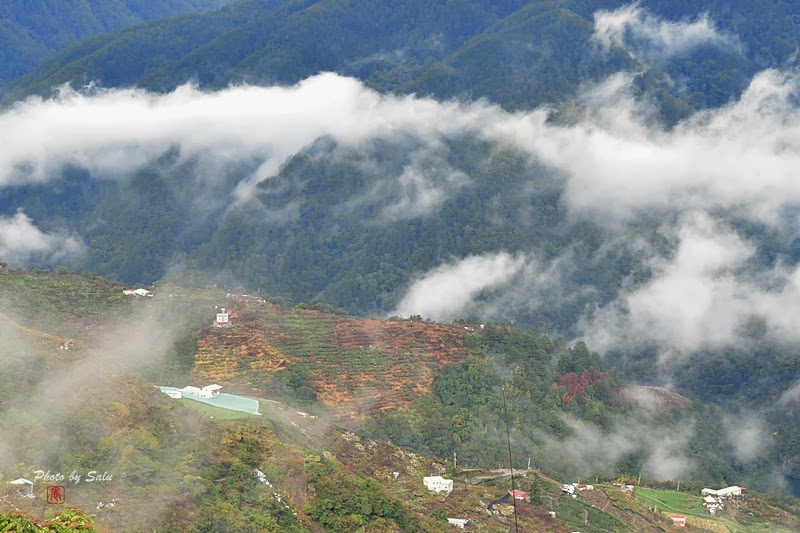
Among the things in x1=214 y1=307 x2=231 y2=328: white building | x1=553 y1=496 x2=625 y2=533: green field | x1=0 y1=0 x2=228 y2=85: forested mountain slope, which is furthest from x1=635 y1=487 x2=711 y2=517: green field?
x1=0 y1=0 x2=228 y2=85: forested mountain slope

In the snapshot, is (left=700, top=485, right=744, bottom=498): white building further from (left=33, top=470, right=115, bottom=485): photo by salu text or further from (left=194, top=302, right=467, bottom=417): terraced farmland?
(left=33, top=470, right=115, bottom=485): photo by salu text

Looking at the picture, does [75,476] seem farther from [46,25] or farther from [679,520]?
[46,25]

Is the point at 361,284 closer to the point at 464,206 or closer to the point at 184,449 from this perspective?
the point at 464,206

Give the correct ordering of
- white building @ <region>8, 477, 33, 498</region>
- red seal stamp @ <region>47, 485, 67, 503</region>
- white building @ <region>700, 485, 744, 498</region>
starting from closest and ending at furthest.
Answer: red seal stamp @ <region>47, 485, 67, 503</region>, white building @ <region>8, 477, 33, 498</region>, white building @ <region>700, 485, 744, 498</region>

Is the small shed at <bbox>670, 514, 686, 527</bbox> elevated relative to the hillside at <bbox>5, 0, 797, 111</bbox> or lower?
lower

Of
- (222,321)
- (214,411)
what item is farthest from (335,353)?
(214,411)

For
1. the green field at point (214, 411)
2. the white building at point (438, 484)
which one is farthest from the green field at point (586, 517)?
the green field at point (214, 411)

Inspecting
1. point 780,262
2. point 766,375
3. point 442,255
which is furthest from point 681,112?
point 766,375

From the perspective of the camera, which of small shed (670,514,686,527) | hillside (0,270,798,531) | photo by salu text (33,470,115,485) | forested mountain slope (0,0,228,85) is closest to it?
photo by salu text (33,470,115,485)
